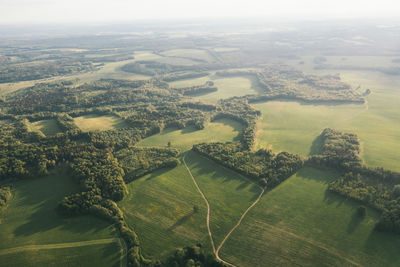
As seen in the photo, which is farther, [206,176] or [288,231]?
[206,176]

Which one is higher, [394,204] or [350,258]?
[394,204]

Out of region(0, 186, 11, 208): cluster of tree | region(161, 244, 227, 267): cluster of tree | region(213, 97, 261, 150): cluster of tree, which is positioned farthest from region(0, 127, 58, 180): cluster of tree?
region(213, 97, 261, 150): cluster of tree

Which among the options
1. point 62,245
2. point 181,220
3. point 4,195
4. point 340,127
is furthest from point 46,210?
point 340,127

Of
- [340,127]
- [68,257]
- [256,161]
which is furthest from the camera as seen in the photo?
[340,127]

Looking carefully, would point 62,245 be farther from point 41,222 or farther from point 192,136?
point 192,136

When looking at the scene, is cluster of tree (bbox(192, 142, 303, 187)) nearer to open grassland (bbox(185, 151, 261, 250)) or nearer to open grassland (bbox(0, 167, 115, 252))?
open grassland (bbox(185, 151, 261, 250))

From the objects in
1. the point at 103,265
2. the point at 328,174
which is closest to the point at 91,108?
the point at 103,265

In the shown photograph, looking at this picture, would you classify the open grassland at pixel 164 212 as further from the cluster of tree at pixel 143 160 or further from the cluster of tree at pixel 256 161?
Answer: the cluster of tree at pixel 256 161

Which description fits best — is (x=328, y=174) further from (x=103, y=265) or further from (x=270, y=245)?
(x=103, y=265)
